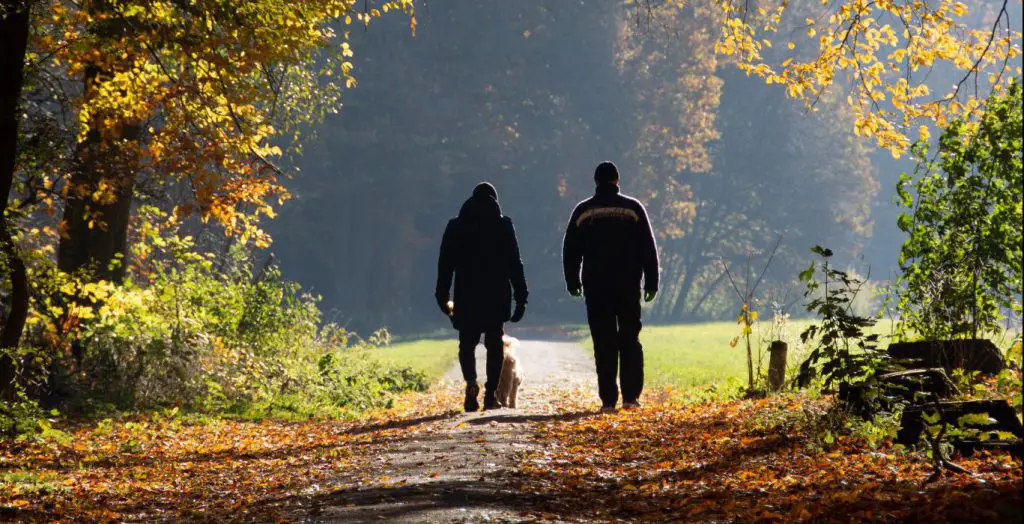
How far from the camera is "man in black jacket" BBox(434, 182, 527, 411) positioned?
36.2ft

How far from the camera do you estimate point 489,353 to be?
1125cm

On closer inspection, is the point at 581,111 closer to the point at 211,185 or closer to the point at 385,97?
the point at 385,97

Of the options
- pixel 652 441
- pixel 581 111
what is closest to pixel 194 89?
pixel 652 441

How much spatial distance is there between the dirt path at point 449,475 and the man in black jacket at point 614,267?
0.97 metres

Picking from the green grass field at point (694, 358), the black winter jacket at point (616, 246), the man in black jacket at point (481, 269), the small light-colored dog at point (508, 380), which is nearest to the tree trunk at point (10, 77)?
the man in black jacket at point (481, 269)

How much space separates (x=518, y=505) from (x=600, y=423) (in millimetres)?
3756

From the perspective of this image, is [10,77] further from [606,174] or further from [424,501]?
[606,174]

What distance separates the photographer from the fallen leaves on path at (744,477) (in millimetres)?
5082

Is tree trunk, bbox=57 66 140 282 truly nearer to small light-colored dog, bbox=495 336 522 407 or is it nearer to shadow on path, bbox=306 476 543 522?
small light-colored dog, bbox=495 336 522 407

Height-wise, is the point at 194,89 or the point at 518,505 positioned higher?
the point at 194,89

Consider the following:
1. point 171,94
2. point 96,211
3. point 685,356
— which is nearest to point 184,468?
point 171,94

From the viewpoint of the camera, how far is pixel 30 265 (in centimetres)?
1118

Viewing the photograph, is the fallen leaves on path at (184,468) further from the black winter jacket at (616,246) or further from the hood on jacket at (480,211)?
the black winter jacket at (616,246)

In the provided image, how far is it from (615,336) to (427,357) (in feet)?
61.9
